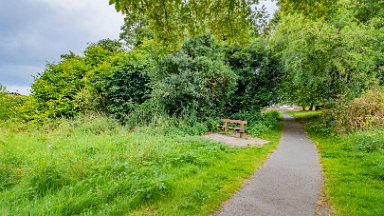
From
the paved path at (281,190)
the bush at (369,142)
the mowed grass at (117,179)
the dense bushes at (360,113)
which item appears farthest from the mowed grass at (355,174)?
the mowed grass at (117,179)

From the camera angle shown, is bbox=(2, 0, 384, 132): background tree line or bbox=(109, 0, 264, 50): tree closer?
bbox=(109, 0, 264, 50): tree

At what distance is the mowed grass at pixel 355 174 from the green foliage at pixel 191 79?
235 inches

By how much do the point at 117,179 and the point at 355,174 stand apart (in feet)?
17.7

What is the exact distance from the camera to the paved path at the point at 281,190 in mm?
4480

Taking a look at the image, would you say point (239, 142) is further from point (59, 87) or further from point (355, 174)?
point (59, 87)

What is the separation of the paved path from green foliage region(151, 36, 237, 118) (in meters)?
6.21

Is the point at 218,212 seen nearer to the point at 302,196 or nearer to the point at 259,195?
the point at 259,195

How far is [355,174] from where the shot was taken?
6.44 metres

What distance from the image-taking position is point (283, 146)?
10586mm

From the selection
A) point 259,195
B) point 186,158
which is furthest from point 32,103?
point 259,195

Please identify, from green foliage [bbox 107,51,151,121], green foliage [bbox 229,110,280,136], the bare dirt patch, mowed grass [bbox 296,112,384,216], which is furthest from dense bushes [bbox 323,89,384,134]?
green foliage [bbox 107,51,151,121]

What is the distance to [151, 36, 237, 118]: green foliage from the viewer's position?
13.6m

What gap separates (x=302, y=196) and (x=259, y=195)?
83 cm

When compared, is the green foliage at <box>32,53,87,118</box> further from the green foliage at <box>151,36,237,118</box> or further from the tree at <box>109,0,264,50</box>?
the tree at <box>109,0,264,50</box>
